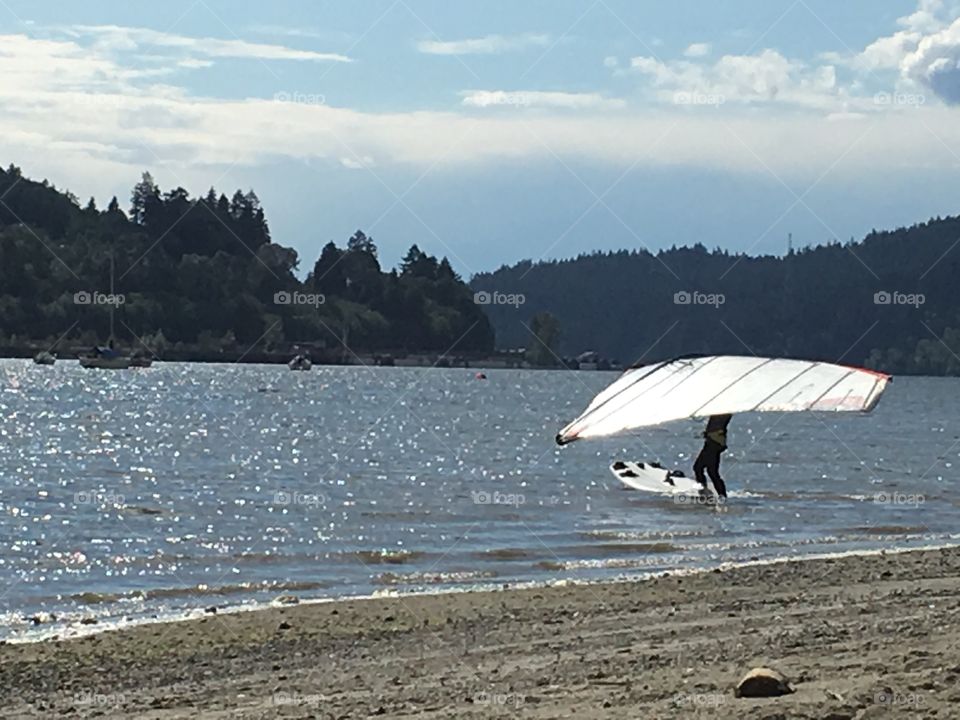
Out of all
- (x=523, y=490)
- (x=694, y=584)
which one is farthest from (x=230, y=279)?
(x=694, y=584)

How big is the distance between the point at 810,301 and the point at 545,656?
162935mm

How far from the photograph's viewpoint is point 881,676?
403 inches

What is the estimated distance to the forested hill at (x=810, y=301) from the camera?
6599 inches

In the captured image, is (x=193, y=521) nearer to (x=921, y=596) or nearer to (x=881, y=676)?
(x=921, y=596)

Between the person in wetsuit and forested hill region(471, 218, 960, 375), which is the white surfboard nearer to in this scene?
the person in wetsuit

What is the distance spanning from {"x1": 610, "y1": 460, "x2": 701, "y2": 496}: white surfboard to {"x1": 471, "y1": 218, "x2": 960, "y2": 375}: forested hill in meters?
117

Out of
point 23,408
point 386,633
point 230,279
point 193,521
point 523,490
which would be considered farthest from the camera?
point 230,279

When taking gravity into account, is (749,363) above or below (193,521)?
above

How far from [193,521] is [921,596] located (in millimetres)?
16900

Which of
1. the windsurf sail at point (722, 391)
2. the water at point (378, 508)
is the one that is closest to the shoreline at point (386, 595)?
the water at point (378, 508)

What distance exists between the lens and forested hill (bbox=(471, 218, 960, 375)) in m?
168

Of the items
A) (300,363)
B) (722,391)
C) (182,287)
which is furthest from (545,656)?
(300,363)

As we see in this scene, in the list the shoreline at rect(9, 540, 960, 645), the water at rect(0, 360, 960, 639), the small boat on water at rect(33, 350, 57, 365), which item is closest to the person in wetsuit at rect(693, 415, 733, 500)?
the water at rect(0, 360, 960, 639)

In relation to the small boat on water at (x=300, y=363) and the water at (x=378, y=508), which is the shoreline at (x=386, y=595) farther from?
the small boat on water at (x=300, y=363)
